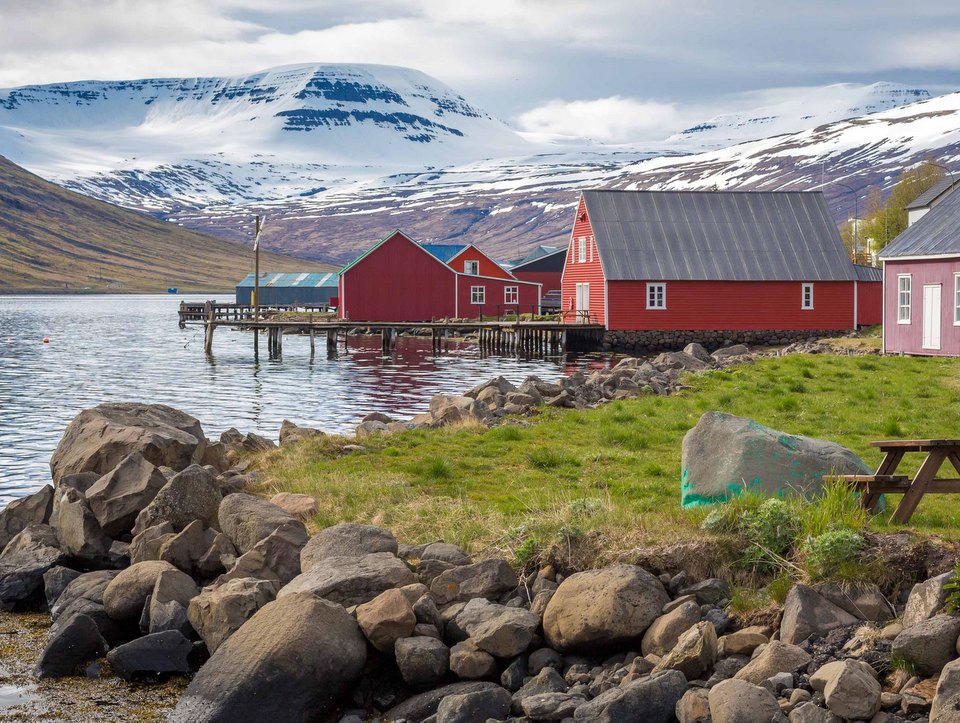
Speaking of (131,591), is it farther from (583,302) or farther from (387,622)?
(583,302)

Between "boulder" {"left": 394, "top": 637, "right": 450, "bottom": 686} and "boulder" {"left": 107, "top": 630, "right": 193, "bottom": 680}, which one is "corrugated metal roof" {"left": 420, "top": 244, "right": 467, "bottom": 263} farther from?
"boulder" {"left": 394, "top": 637, "right": 450, "bottom": 686}

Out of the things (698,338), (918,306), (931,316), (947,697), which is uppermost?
(918,306)

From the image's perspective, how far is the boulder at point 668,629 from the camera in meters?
8.59

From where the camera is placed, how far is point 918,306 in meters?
34.1

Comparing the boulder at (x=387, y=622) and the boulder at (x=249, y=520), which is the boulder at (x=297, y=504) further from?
the boulder at (x=387, y=622)

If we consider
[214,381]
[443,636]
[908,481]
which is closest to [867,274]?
[214,381]

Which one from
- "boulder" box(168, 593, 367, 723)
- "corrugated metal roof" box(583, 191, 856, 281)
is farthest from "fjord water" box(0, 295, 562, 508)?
"boulder" box(168, 593, 367, 723)

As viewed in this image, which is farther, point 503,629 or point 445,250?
point 445,250

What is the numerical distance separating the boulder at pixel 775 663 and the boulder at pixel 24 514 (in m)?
9.84

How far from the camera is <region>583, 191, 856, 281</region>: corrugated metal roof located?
5559cm

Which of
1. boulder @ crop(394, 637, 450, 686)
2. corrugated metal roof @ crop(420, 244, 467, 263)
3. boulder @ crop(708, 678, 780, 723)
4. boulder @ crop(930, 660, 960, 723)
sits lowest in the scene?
boulder @ crop(394, 637, 450, 686)

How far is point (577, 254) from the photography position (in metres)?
60.5

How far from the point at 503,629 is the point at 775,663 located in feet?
7.27

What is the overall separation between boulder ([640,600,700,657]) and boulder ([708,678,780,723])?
3.44 ft
